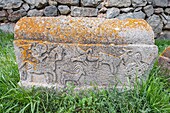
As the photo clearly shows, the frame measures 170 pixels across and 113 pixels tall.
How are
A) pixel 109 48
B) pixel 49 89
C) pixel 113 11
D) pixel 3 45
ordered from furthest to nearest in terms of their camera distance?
pixel 113 11
pixel 3 45
pixel 49 89
pixel 109 48

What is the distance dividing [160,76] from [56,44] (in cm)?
124

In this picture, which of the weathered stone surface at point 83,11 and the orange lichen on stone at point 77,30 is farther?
the weathered stone surface at point 83,11

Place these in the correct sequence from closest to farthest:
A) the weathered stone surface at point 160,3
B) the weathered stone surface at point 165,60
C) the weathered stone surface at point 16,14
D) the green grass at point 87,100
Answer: the green grass at point 87,100 < the weathered stone surface at point 165,60 < the weathered stone surface at point 16,14 < the weathered stone surface at point 160,3

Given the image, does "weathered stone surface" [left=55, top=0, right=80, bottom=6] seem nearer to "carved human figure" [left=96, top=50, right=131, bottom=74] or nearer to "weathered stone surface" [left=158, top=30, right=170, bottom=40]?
"weathered stone surface" [left=158, top=30, right=170, bottom=40]

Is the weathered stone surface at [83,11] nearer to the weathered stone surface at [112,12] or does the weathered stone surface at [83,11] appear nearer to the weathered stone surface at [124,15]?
the weathered stone surface at [112,12]

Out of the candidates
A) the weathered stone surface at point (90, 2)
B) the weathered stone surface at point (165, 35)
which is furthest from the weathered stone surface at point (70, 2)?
the weathered stone surface at point (165, 35)

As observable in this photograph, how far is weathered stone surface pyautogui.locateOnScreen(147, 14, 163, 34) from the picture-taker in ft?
17.6

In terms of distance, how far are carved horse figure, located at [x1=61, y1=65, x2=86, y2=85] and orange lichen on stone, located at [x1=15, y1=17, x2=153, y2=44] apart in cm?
29

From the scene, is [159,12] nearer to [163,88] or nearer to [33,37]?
[163,88]

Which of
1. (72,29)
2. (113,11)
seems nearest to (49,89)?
(72,29)

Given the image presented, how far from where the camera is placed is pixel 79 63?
2.23 metres

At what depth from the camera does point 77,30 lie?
2.16 metres

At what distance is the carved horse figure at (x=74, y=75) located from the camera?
225 centimetres

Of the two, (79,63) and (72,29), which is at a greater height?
(72,29)
